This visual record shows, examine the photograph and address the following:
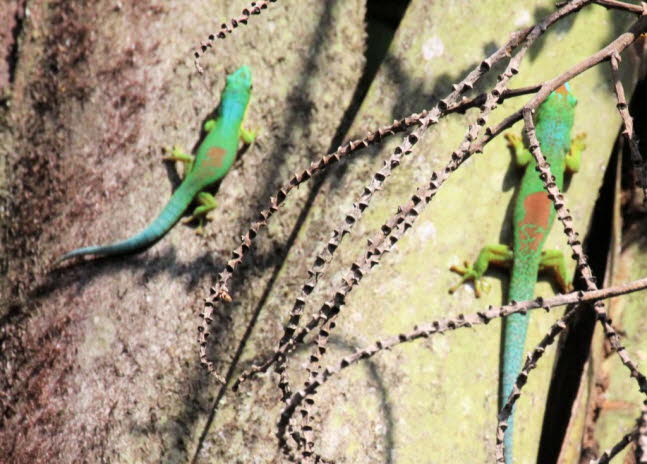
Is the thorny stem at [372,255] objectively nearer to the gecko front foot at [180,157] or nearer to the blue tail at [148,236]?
the blue tail at [148,236]

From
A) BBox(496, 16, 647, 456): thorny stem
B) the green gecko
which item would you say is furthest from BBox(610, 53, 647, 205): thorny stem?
the green gecko

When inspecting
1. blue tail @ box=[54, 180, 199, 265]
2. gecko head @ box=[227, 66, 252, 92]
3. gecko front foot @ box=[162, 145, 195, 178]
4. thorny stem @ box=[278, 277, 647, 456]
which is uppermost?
gecko head @ box=[227, 66, 252, 92]

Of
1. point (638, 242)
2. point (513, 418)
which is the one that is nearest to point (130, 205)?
point (513, 418)

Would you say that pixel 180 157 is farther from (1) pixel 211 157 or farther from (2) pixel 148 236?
(2) pixel 148 236

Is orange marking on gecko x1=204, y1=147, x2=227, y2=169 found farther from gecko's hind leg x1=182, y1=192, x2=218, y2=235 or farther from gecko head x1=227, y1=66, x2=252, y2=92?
gecko head x1=227, y1=66, x2=252, y2=92

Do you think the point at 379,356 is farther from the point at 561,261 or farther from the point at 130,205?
the point at 130,205

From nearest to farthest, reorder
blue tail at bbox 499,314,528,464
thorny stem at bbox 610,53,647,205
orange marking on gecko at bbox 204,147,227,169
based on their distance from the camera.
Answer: thorny stem at bbox 610,53,647,205, blue tail at bbox 499,314,528,464, orange marking on gecko at bbox 204,147,227,169

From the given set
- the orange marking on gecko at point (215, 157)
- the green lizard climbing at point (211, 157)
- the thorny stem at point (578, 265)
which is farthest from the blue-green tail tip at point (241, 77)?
the thorny stem at point (578, 265)
